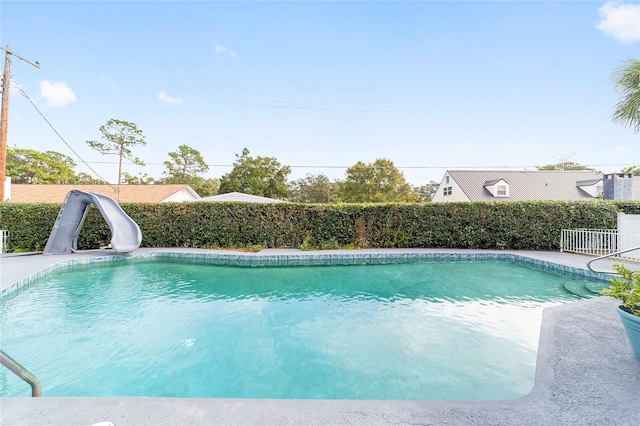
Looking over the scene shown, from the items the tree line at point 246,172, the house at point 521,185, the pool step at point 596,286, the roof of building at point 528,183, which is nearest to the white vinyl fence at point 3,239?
the pool step at point 596,286

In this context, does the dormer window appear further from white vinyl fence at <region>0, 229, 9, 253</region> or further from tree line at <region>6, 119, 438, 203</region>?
white vinyl fence at <region>0, 229, 9, 253</region>

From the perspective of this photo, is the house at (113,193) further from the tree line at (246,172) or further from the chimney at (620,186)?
the chimney at (620,186)

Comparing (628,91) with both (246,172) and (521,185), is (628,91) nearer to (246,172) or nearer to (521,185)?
(521,185)

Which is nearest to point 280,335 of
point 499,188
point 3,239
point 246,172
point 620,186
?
point 3,239

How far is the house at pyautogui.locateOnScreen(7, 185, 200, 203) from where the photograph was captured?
69.1 feet

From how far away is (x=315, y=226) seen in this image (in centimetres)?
1148

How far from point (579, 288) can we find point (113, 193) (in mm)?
27977

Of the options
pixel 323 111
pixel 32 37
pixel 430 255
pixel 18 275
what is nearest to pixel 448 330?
pixel 430 255

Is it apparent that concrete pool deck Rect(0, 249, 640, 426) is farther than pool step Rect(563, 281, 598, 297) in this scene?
No

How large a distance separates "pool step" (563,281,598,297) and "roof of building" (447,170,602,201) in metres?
13.8

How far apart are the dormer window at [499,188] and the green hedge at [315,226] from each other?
10.5 m

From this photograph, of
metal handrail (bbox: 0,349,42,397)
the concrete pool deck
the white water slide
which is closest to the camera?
metal handrail (bbox: 0,349,42,397)

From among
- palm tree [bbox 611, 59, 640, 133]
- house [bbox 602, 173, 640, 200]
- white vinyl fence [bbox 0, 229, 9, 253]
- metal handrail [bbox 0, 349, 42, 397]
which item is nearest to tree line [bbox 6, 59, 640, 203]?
house [bbox 602, 173, 640, 200]

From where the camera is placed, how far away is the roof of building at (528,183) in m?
19.5
